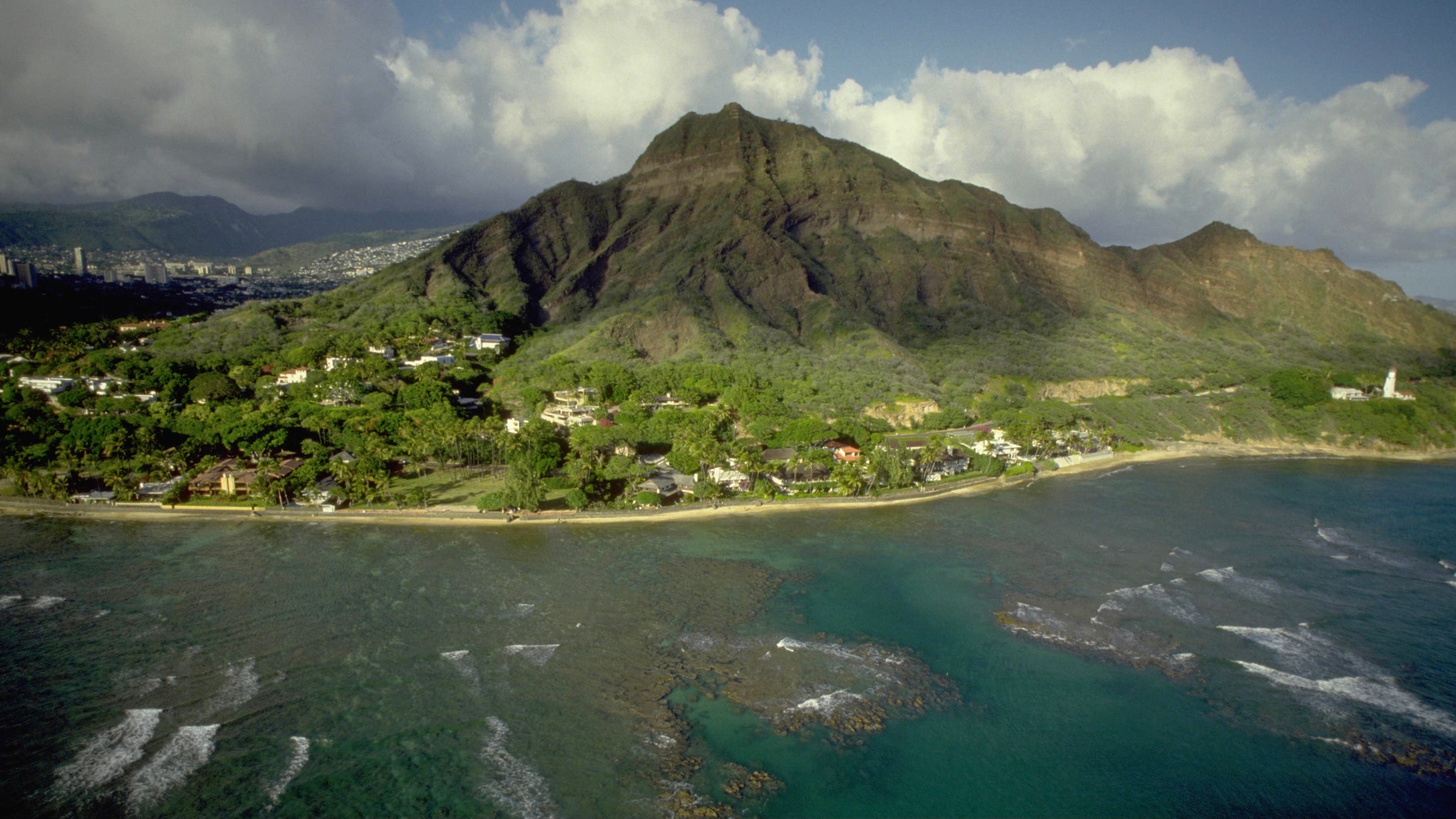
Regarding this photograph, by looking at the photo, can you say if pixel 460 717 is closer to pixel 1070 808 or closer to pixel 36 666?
pixel 36 666

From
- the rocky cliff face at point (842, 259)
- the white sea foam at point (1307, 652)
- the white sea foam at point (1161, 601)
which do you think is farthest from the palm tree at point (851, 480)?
the rocky cliff face at point (842, 259)

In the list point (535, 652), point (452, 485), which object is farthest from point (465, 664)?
point (452, 485)

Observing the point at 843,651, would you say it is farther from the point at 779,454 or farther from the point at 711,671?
the point at 779,454

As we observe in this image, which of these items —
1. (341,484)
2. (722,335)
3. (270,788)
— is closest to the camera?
(270,788)

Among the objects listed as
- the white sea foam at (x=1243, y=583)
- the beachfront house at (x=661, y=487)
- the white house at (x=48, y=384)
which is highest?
the white house at (x=48, y=384)

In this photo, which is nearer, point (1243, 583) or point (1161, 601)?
point (1161, 601)

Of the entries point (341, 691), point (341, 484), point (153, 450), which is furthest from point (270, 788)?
point (153, 450)

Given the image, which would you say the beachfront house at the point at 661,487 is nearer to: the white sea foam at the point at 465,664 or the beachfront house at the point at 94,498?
the white sea foam at the point at 465,664
